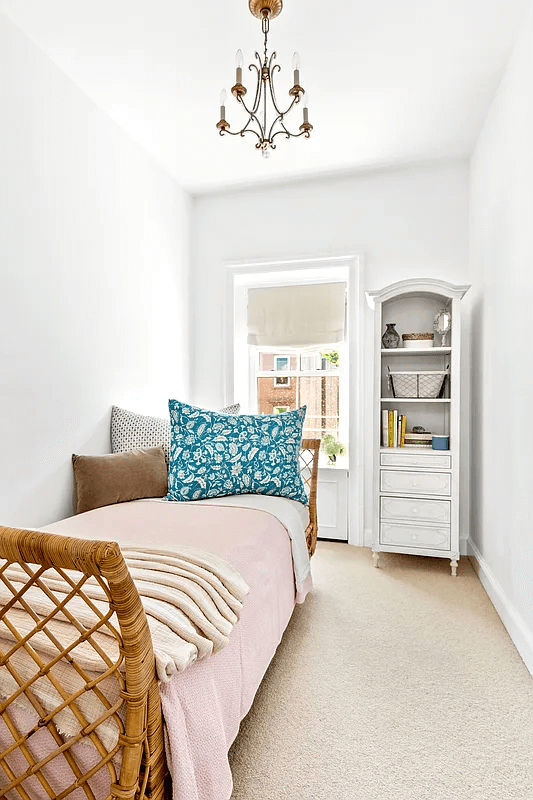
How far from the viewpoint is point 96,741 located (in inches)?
35.0

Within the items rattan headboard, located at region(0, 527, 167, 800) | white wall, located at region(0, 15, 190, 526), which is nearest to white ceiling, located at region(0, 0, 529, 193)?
white wall, located at region(0, 15, 190, 526)

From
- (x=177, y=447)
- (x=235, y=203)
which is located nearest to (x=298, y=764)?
(x=177, y=447)

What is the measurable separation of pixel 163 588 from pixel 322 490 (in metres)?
2.55

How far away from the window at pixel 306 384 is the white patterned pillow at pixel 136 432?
1.23m

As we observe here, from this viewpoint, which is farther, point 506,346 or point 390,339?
point 390,339

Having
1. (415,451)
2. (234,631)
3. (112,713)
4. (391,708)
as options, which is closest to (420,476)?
(415,451)

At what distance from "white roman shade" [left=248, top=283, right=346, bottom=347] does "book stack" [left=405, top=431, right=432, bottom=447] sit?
97 centimetres

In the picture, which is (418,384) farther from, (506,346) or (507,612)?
(507,612)

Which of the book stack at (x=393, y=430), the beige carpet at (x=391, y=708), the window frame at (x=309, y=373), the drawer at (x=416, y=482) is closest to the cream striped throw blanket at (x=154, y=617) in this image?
the beige carpet at (x=391, y=708)

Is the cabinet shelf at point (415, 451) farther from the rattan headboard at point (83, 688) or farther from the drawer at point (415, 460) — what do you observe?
the rattan headboard at point (83, 688)

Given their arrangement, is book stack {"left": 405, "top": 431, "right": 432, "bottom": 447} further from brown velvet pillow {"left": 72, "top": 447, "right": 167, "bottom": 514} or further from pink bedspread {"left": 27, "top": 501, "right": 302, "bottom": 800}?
brown velvet pillow {"left": 72, "top": 447, "right": 167, "bottom": 514}

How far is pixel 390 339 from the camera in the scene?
3.27 metres

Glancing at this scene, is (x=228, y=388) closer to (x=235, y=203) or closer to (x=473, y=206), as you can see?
(x=235, y=203)

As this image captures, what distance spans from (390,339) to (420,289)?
0.39 meters
